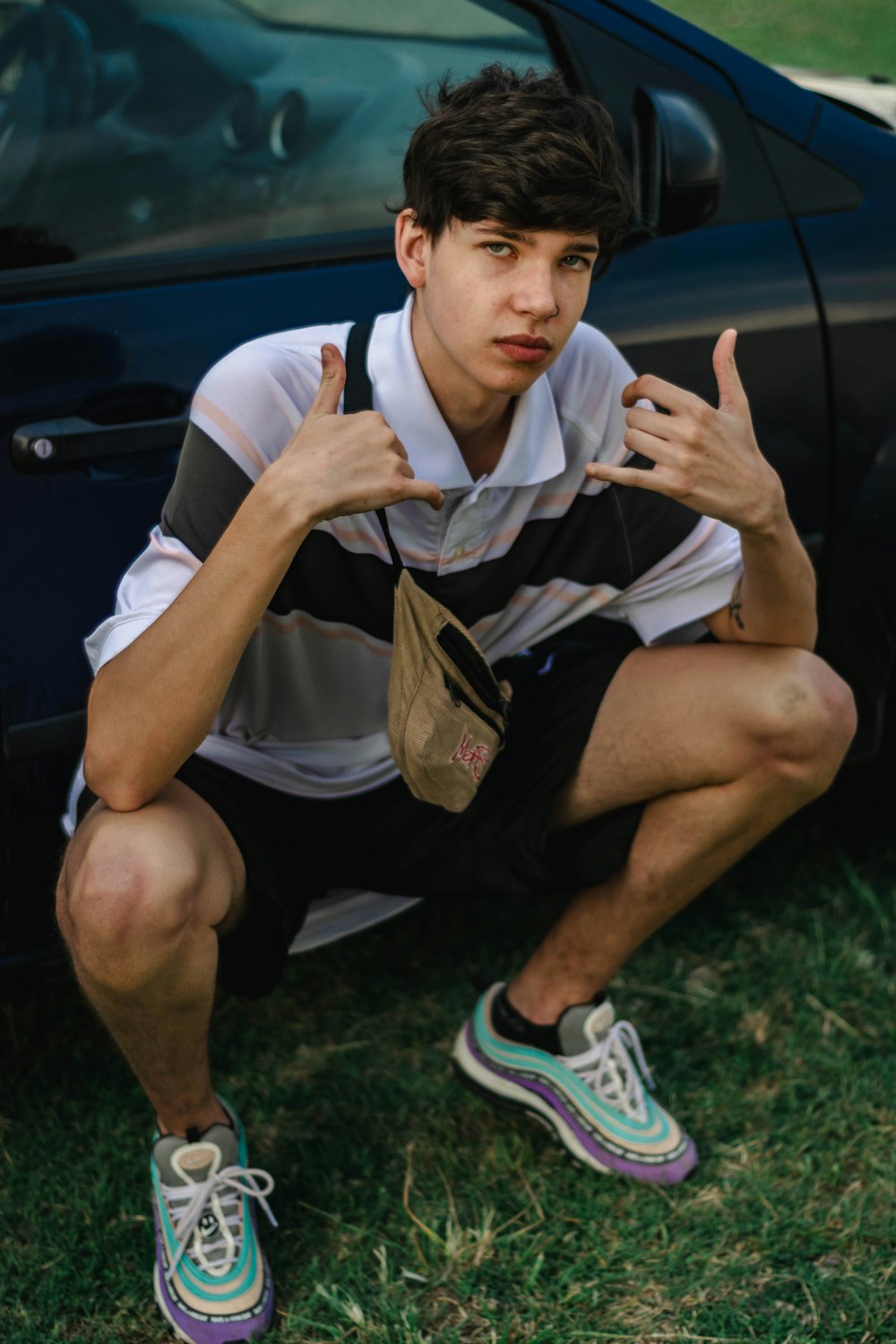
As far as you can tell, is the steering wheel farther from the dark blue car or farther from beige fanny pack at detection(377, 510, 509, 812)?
beige fanny pack at detection(377, 510, 509, 812)

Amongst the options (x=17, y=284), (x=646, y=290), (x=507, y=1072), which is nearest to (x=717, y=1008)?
(x=507, y=1072)

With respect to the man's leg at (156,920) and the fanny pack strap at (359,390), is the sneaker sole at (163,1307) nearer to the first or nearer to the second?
the man's leg at (156,920)

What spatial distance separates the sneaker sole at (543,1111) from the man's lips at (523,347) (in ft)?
3.35

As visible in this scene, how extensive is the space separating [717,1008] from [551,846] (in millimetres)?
494

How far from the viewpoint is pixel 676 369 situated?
216 cm

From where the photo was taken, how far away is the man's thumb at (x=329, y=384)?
62.9 inches

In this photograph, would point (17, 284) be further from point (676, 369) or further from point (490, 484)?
point (676, 369)

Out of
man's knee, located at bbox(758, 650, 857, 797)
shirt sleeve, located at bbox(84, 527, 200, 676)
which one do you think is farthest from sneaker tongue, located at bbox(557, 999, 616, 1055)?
shirt sleeve, located at bbox(84, 527, 200, 676)

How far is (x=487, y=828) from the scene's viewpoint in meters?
2.02

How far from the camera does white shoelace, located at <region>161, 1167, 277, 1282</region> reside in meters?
1.79

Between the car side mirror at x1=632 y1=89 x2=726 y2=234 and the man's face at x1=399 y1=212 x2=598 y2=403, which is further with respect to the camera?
the car side mirror at x1=632 y1=89 x2=726 y2=234

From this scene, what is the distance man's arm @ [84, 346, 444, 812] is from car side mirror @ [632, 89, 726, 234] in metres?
0.73

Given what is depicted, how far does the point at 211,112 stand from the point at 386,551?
0.83 metres

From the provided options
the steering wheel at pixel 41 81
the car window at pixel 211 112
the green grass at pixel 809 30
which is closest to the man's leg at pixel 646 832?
the car window at pixel 211 112
